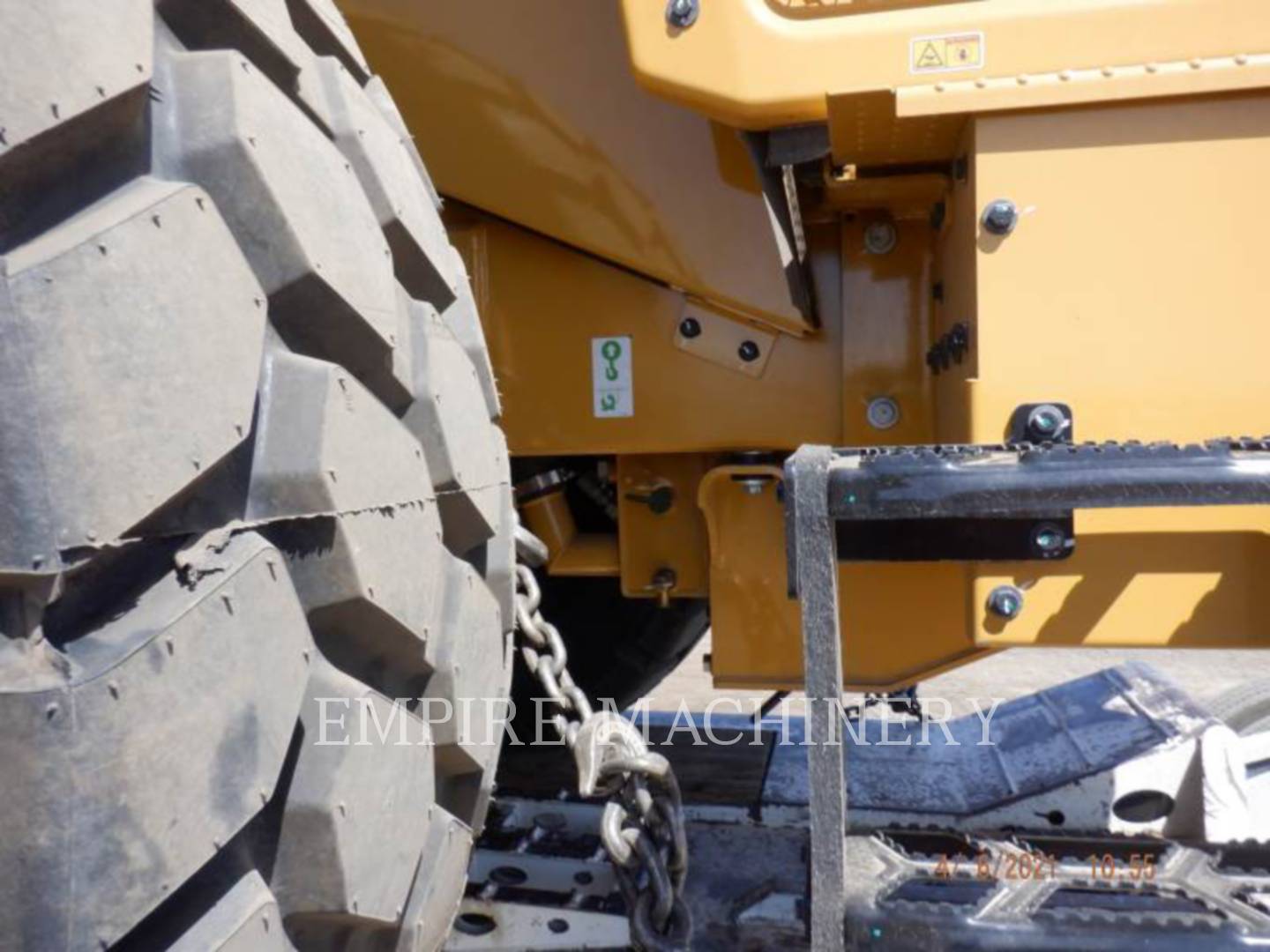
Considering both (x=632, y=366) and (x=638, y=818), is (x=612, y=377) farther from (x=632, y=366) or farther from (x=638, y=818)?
(x=638, y=818)

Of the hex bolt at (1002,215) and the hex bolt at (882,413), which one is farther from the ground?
the hex bolt at (1002,215)

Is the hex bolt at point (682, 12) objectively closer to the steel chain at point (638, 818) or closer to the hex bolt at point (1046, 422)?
the hex bolt at point (1046, 422)

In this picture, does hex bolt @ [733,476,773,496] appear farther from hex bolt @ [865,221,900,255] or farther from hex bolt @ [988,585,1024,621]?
hex bolt @ [988,585,1024,621]

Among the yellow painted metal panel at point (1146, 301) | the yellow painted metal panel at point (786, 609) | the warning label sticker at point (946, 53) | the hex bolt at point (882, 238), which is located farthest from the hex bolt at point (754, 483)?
the warning label sticker at point (946, 53)

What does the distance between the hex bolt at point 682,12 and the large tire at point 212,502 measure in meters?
0.51

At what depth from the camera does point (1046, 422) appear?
5.46 feet

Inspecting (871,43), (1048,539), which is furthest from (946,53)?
(1048,539)

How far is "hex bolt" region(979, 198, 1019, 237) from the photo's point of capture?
66.0 inches

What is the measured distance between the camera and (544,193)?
7.16 ft

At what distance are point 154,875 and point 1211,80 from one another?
1.50 m
